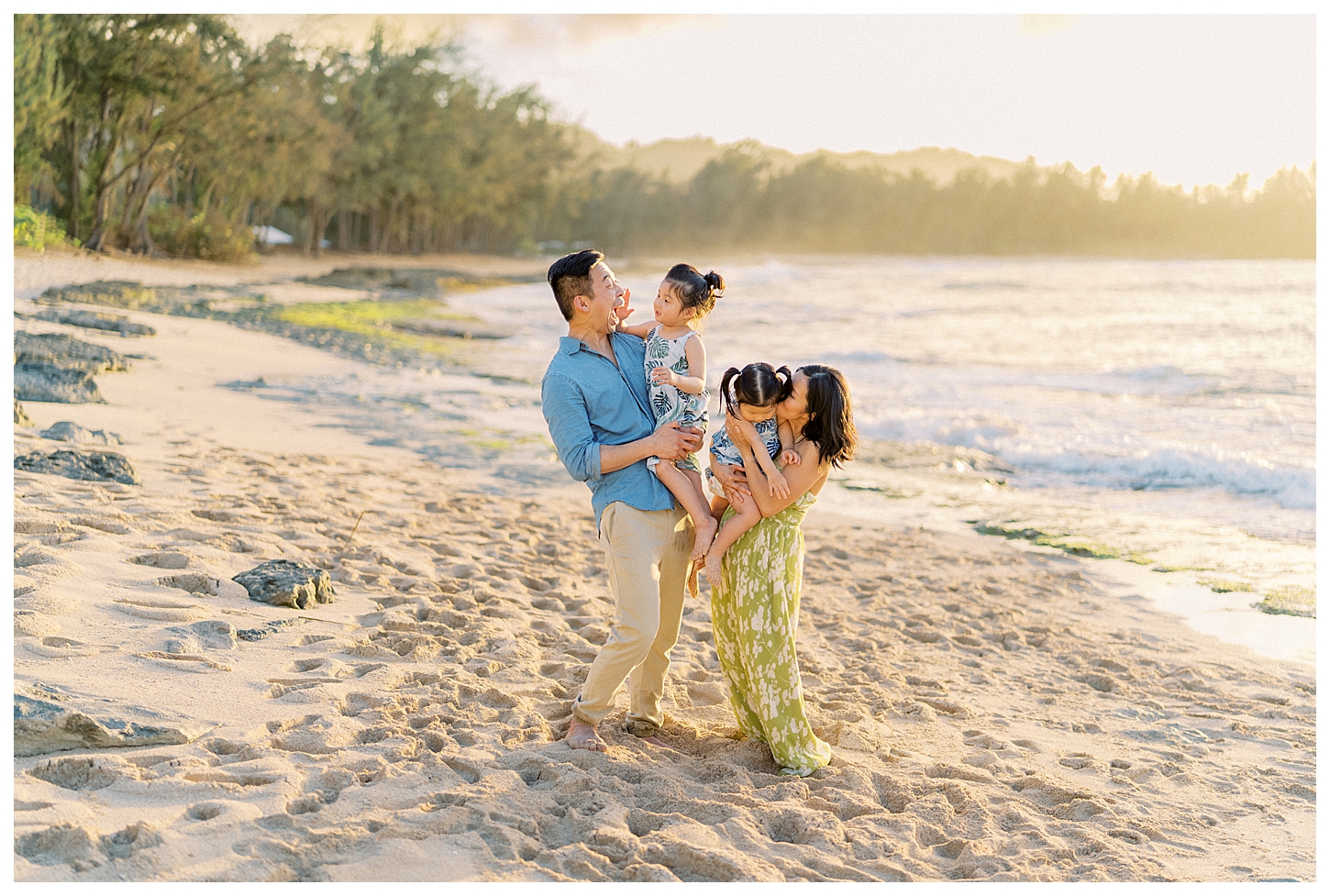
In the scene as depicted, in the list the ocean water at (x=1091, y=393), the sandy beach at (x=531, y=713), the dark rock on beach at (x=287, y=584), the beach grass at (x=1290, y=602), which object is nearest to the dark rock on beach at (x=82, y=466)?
the sandy beach at (x=531, y=713)

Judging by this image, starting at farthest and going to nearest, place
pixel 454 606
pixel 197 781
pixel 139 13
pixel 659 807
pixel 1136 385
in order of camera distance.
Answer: pixel 139 13 → pixel 1136 385 → pixel 454 606 → pixel 659 807 → pixel 197 781

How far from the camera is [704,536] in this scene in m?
3.31

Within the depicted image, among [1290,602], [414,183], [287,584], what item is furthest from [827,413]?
[414,183]

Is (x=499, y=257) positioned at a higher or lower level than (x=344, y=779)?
higher

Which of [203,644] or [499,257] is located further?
[499,257]

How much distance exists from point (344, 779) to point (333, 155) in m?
39.6

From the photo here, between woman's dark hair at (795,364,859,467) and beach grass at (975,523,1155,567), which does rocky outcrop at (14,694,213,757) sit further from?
beach grass at (975,523,1155,567)

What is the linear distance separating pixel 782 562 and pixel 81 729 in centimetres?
223

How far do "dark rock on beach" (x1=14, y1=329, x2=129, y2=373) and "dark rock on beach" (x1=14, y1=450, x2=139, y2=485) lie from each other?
106 inches

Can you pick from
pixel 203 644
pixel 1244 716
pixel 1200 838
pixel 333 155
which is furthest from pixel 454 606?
pixel 333 155

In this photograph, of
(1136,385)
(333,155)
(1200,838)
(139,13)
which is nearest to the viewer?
(1200,838)

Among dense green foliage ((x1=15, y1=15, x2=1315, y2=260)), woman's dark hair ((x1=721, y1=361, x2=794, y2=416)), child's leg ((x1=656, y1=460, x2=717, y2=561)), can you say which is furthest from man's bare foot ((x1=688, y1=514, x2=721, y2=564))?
dense green foliage ((x1=15, y1=15, x2=1315, y2=260))

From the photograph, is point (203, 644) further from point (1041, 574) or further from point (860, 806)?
point (1041, 574)

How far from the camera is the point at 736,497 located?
10.8 feet
